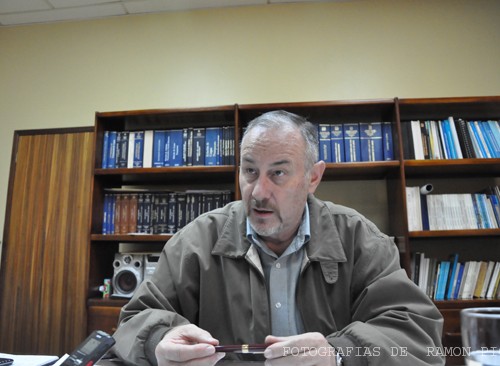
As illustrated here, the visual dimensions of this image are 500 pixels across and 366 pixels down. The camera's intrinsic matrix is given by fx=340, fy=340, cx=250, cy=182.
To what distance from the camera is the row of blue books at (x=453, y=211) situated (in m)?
1.99

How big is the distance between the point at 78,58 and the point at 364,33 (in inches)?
90.0

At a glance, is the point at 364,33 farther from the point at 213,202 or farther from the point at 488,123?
the point at 213,202

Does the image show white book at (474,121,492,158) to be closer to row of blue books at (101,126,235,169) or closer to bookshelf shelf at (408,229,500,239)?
bookshelf shelf at (408,229,500,239)

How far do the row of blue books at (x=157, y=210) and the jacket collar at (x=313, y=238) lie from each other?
108cm

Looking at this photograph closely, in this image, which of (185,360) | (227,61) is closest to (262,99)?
(227,61)

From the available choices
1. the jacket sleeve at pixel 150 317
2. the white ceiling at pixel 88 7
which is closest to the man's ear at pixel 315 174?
the jacket sleeve at pixel 150 317

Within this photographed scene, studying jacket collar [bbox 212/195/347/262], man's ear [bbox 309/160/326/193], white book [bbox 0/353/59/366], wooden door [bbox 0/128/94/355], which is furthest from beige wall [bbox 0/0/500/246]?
white book [bbox 0/353/59/366]

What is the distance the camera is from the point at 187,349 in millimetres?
671

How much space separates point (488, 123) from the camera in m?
2.08

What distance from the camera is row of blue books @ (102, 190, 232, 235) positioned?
7.18 ft

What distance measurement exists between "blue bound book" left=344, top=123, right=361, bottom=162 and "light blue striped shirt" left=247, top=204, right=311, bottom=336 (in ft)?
3.71

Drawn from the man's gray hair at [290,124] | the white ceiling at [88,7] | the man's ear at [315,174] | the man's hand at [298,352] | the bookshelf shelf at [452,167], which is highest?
the white ceiling at [88,7]

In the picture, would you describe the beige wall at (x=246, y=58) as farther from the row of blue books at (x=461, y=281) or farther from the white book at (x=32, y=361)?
the white book at (x=32, y=361)

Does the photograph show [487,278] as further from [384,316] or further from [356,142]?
[384,316]
